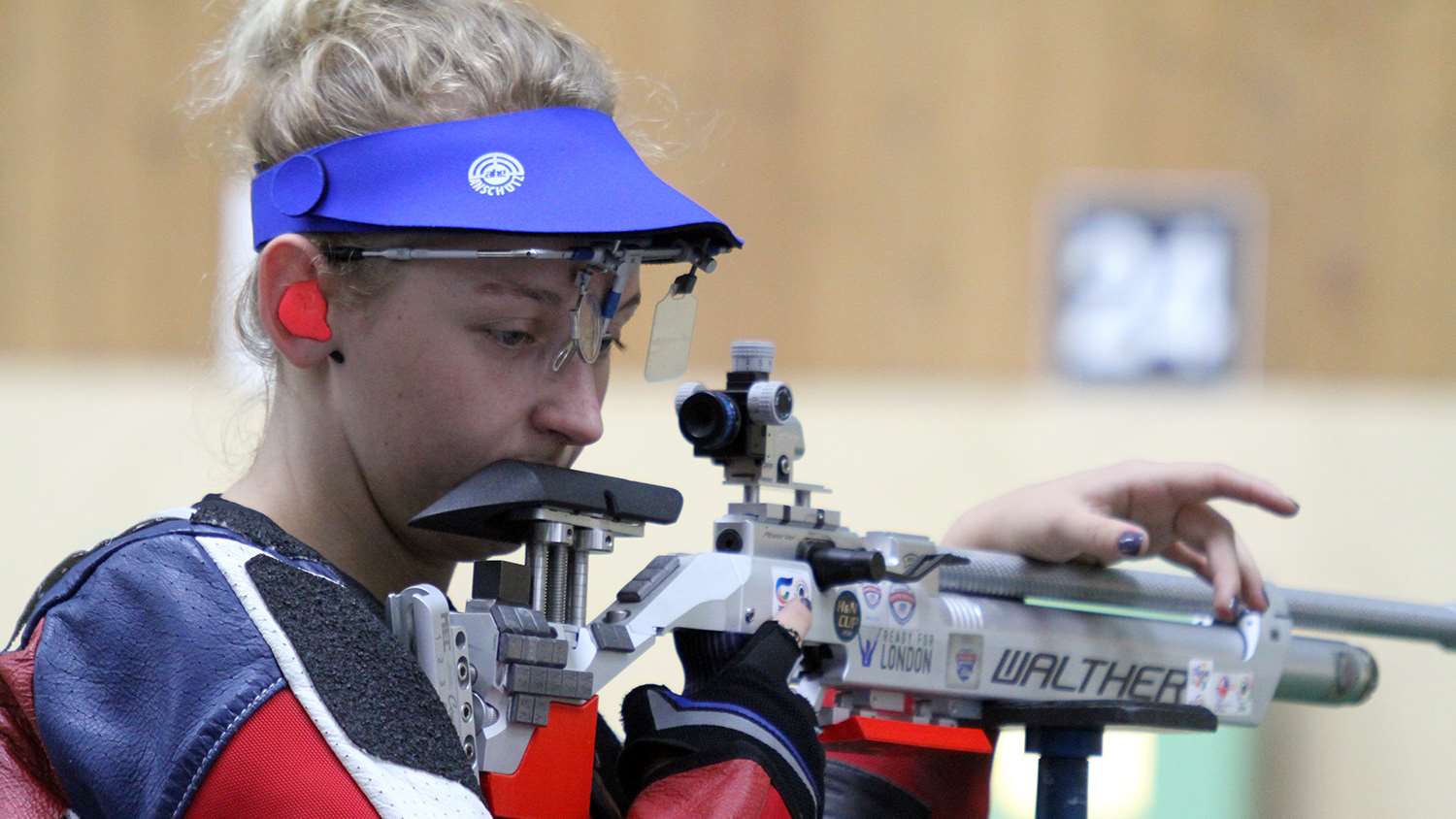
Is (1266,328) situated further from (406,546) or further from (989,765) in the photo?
(406,546)

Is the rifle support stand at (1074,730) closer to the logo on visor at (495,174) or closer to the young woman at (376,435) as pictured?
the young woman at (376,435)

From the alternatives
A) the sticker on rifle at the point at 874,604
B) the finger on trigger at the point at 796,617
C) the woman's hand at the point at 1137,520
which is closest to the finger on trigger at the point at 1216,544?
the woman's hand at the point at 1137,520

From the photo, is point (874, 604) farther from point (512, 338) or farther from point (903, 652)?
point (512, 338)

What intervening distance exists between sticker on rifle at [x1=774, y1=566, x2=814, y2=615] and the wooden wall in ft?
7.36

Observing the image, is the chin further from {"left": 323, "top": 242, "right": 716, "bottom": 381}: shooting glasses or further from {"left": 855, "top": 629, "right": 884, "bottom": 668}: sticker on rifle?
{"left": 855, "top": 629, "right": 884, "bottom": 668}: sticker on rifle

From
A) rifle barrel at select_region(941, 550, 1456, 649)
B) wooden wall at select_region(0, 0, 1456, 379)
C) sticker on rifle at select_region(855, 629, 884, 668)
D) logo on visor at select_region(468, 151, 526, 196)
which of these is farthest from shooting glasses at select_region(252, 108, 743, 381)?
wooden wall at select_region(0, 0, 1456, 379)

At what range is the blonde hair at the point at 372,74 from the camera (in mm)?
1091

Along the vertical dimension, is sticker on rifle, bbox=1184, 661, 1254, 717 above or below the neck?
below

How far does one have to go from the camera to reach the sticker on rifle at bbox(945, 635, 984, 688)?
133cm

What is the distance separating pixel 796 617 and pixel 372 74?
46 cm

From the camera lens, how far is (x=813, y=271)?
11.5 ft

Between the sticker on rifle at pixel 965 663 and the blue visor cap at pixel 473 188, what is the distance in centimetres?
43

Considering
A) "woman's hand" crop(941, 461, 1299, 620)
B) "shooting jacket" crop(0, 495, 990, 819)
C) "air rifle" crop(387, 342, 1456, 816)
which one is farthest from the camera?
"woman's hand" crop(941, 461, 1299, 620)

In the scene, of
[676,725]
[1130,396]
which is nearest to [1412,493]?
[1130,396]
